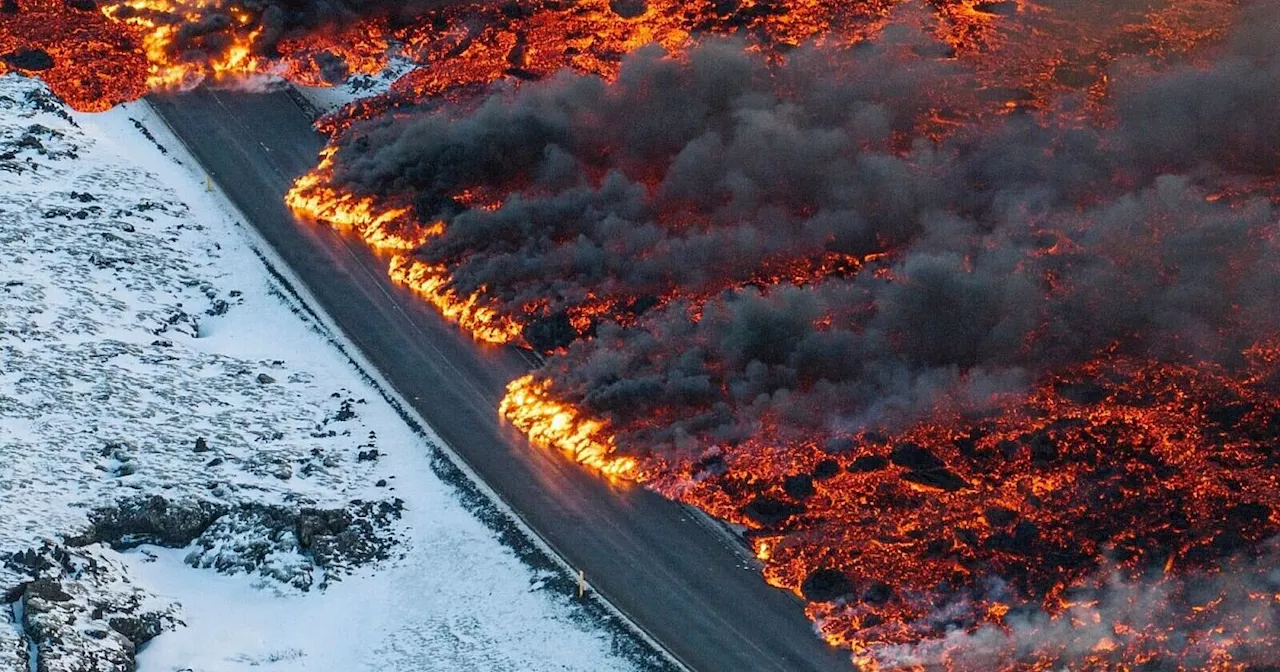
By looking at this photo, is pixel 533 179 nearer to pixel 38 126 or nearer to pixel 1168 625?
pixel 38 126

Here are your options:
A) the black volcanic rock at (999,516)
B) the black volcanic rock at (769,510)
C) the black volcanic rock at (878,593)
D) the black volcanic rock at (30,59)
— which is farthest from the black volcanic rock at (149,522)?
the black volcanic rock at (30,59)

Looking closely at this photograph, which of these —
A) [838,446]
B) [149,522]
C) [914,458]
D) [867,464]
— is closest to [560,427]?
[838,446]

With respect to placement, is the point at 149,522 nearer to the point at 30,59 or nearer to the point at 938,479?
the point at 938,479

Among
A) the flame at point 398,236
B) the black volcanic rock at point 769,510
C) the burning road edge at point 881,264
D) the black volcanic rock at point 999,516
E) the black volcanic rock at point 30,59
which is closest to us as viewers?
the burning road edge at point 881,264

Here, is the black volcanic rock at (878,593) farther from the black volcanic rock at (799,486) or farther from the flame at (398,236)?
the flame at (398,236)

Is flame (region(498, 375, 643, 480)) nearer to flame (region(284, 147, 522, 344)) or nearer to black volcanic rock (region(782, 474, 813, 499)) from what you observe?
flame (region(284, 147, 522, 344))

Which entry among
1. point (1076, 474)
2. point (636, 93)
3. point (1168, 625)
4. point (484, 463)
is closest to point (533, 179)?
point (636, 93)
